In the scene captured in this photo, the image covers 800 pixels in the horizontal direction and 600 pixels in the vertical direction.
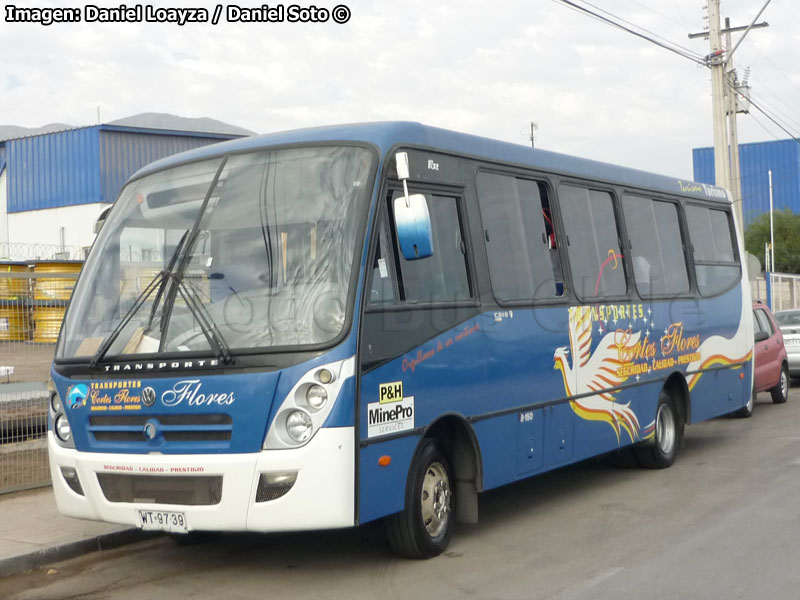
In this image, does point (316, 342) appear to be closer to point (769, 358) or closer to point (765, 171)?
point (769, 358)

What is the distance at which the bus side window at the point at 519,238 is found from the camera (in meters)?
8.06

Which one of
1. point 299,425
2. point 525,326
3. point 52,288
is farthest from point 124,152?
point 299,425

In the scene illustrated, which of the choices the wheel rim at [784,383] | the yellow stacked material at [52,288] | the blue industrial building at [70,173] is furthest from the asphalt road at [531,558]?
the blue industrial building at [70,173]

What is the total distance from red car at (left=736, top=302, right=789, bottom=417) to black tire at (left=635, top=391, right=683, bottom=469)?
5.78 m

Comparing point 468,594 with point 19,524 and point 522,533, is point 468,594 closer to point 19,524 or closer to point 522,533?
point 522,533

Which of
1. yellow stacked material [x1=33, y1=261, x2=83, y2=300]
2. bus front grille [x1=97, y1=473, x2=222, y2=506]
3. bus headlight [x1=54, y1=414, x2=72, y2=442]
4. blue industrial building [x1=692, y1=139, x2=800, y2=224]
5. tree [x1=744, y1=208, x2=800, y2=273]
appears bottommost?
bus front grille [x1=97, y1=473, x2=222, y2=506]

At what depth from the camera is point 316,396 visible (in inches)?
243

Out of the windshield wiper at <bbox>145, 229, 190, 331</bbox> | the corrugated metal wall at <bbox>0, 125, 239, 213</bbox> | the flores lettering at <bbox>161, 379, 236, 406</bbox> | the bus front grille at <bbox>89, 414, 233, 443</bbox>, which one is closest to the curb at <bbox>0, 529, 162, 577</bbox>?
the bus front grille at <bbox>89, 414, 233, 443</bbox>

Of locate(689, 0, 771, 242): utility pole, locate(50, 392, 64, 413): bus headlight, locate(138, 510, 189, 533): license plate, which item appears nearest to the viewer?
locate(138, 510, 189, 533): license plate

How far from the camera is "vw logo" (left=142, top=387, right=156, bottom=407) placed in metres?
6.45

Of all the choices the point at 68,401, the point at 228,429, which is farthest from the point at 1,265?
the point at 228,429

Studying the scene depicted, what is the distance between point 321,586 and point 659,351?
544 cm

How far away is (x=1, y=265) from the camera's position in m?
16.7

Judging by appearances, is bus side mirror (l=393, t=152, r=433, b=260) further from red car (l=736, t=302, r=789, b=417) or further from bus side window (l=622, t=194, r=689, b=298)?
red car (l=736, t=302, r=789, b=417)
